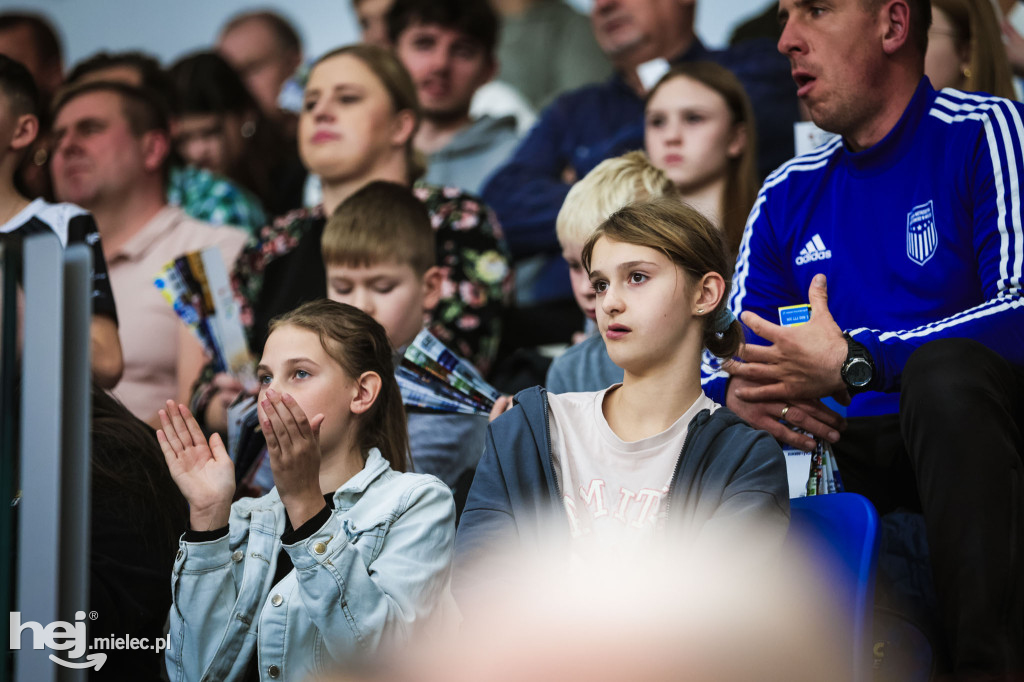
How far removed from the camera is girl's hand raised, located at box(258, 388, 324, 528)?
168 centimetres

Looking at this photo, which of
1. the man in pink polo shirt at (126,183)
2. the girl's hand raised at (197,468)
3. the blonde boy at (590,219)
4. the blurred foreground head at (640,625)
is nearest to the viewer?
the blurred foreground head at (640,625)

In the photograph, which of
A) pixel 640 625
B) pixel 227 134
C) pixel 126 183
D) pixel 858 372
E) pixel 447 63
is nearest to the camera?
pixel 640 625

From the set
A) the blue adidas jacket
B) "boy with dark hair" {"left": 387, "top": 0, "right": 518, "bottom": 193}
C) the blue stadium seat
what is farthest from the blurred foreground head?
"boy with dark hair" {"left": 387, "top": 0, "right": 518, "bottom": 193}

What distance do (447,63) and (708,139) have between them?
1152 millimetres

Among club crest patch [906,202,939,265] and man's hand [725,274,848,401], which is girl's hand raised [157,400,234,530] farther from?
club crest patch [906,202,939,265]

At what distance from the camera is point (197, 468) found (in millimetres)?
1820

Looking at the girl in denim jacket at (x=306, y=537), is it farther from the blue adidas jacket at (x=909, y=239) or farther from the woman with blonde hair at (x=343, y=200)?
the woman with blonde hair at (x=343, y=200)

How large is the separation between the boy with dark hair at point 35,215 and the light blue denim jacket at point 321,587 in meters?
0.75

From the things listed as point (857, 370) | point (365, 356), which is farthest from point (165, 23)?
point (857, 370)

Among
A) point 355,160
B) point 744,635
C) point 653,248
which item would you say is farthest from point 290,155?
point 744,635

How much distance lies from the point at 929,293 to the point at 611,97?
155cm

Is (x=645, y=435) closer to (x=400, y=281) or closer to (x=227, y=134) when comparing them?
(x=400, y=281)

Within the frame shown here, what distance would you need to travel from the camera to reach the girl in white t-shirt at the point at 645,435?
5.45 ft

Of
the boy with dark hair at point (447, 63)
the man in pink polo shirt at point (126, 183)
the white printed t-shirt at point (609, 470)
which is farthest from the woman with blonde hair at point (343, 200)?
the white printed t-shirt at point (609, 470)
